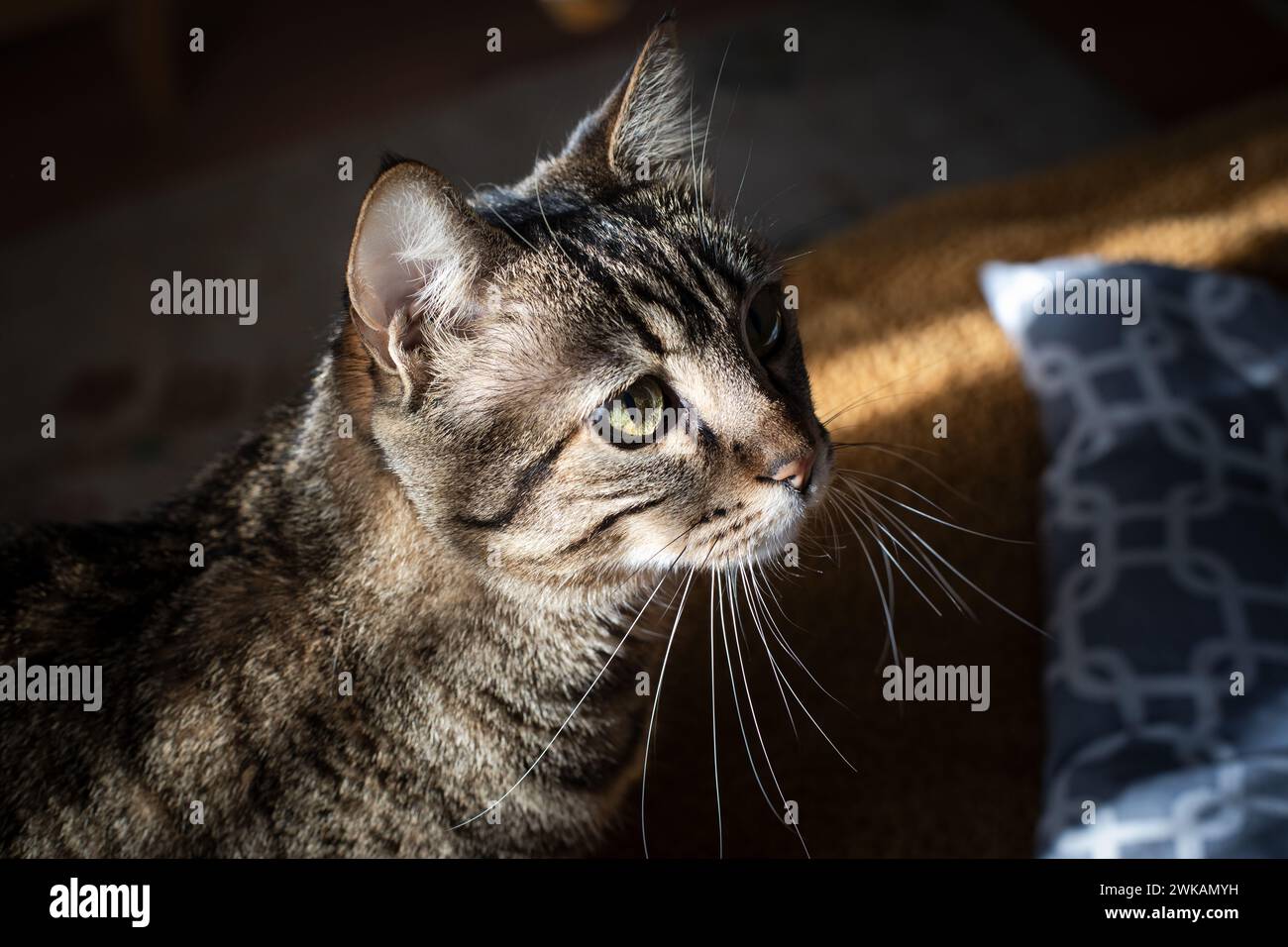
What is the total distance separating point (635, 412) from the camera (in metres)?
0.94

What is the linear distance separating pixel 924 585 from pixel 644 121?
26.9 inches

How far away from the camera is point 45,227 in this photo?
97.7 inches

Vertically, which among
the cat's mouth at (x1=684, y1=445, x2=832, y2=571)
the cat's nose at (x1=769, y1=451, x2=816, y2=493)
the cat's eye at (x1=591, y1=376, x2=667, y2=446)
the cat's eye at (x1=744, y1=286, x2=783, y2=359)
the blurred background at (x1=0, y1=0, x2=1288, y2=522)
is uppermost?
the blurred background at (x1=0, y1=0, x2=1288, y2=522)

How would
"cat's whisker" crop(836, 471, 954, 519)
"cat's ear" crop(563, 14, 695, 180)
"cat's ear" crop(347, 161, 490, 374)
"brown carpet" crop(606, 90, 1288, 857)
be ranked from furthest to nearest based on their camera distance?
"brown carpet" crop(606, 90, 1288, 857) → "cat's whisker" crop(836, 471, 954, 519) → "cat's ear" crop(563, 14, 695, 180) → "cat's ear" crop(347, 161, 490, 374)

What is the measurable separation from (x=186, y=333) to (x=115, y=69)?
3.09 feet

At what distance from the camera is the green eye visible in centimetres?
93

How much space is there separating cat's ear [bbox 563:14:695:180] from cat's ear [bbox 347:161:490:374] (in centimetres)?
23

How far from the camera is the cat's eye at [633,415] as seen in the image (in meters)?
0.93
